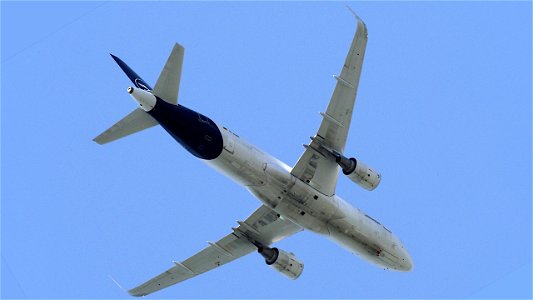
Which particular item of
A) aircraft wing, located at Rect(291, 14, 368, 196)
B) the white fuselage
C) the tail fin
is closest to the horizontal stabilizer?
the tail fin

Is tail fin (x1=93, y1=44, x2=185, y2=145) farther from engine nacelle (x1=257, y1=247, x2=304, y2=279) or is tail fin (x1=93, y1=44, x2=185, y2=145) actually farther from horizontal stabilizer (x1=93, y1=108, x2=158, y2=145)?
engine nacelle (x1=257, y1=247, x2=304, y2=279)

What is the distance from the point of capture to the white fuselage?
45.0 m

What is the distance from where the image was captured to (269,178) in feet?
151

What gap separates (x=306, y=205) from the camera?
155ft

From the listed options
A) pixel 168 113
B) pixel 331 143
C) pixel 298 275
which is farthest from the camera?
pixel 298 275

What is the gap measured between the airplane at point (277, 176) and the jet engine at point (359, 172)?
0.05 metres

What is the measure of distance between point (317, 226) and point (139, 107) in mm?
11111

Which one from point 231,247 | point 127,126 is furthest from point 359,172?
point 127,126

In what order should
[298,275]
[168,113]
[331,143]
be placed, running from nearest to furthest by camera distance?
[168,113] → [331,143] → [298,275]

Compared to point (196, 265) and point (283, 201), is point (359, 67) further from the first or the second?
point (196, 265)

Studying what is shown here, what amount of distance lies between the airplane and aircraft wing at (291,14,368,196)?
5 centimetres

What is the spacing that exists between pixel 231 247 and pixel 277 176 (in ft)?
26.7

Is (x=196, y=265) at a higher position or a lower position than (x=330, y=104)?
lower

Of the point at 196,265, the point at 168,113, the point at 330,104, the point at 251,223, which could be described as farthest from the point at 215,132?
the point at 196,265
